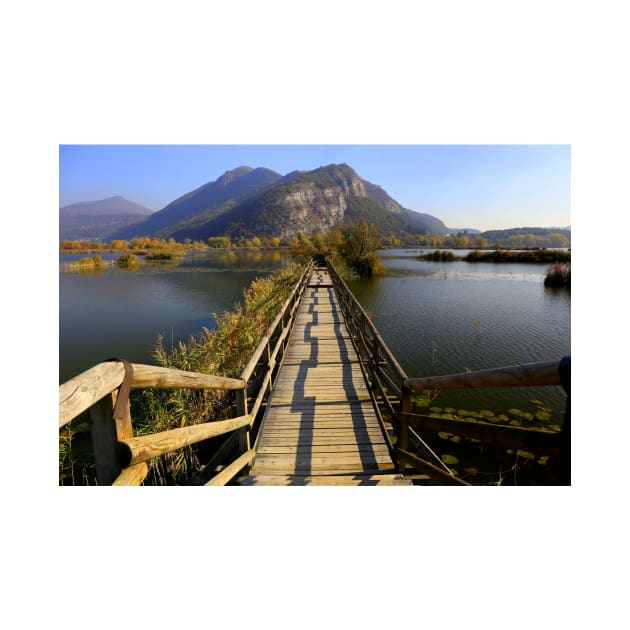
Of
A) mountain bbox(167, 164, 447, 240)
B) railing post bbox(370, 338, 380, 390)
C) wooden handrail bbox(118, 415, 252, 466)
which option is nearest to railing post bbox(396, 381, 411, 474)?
railing post bbox(370, 338, 380, 390)

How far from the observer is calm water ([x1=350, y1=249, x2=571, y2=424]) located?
6641mm

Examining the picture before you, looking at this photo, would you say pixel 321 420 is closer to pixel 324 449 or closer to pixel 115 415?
pixel 324 449

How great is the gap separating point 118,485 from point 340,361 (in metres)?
4.68

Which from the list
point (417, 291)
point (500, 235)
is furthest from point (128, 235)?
point (417, 291)

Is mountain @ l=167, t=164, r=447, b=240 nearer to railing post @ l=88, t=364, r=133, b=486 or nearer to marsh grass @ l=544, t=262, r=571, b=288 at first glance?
marsh grass @ l=544, t=262, r=571, b=288

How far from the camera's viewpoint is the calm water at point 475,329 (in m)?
6.64

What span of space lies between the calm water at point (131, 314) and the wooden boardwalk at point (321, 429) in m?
5.06

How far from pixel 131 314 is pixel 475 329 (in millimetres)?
14563

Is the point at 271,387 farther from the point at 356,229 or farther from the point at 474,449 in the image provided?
the point at 356,229

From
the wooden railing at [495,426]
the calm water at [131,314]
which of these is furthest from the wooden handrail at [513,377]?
the calm water at [131,314]

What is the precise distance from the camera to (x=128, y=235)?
7712 inches

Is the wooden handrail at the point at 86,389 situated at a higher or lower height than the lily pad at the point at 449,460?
higher

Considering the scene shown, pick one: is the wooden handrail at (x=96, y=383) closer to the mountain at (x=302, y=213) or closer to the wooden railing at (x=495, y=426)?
the wooden railing at (x=495, y=426)

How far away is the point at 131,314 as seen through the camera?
14227mm
